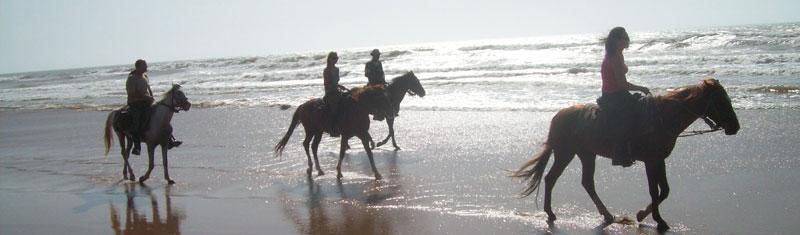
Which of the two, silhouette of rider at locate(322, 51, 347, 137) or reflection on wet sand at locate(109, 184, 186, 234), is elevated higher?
silhouette of rider at locate(322, 51, 347, 137)

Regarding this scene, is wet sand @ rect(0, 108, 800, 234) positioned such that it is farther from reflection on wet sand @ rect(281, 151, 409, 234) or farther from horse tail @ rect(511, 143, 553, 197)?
horse tail @ rect(511, 143, 553, 197)

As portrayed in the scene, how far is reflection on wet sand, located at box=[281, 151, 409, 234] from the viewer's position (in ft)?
22.8

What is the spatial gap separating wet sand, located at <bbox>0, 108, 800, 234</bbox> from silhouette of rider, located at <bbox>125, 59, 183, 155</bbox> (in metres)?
0.77

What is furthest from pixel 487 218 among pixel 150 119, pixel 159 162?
pixel 159 162

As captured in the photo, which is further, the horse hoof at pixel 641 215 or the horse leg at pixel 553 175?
the horse leg at pixel 553 175

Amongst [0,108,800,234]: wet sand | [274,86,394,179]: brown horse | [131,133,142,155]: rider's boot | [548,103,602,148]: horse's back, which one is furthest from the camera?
[131,133,142,155]: rider's boot

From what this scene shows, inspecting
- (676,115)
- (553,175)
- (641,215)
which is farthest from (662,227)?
(553,175)

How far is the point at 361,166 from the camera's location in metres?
10.8

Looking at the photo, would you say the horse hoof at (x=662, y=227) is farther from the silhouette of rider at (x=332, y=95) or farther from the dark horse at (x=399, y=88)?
the dark horse at (x=399, y=88)

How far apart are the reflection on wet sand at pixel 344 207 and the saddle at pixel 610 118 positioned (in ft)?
6.92

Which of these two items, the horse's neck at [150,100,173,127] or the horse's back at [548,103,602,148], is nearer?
the horse's back at [548,103,602,148]

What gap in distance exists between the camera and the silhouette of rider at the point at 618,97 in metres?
6.14

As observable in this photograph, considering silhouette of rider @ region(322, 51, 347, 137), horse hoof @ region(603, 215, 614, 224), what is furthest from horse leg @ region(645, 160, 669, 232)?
silhouette of rider @ region(322, 51, 347, 137)

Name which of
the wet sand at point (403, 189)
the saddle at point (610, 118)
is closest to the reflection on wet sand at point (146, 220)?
the wet sand at point (403, 189)
